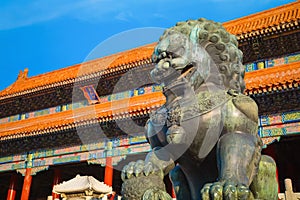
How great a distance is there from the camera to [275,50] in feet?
36.4

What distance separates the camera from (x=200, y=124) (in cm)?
188

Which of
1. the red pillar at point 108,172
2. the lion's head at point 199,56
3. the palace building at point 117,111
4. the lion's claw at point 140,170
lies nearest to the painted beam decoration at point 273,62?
the palace building at point 117,111

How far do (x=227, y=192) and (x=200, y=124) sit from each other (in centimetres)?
46

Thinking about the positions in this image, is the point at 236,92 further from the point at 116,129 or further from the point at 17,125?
the point at 17,125

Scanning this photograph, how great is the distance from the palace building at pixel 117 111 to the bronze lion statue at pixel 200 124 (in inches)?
240

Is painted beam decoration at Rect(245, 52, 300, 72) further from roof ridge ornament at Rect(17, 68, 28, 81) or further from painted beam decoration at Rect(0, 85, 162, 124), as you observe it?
roof ridge ornament at Rect(17, 68, 28, 81)

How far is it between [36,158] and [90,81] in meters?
3.39

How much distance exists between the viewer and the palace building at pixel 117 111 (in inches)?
356

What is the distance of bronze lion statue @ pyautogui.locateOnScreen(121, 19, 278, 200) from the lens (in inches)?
68.5

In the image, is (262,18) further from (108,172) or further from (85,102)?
(108,172)

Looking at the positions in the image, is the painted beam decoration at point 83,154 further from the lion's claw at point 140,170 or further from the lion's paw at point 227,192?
the lion's paw at point 227,192

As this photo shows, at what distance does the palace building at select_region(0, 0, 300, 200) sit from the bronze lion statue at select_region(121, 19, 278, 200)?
6.10m

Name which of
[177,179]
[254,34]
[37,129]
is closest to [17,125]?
[37,129]

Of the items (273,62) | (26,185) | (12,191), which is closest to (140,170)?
(273,62)
